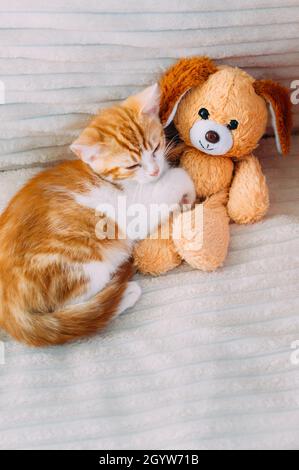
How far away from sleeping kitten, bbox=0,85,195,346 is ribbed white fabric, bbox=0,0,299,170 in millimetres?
79

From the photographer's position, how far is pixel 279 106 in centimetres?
124

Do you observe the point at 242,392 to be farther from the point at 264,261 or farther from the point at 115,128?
the point at 115,128

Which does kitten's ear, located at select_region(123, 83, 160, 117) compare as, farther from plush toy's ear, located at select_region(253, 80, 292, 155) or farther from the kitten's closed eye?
plush toy's ear, located at select_region(253, 80, 292, 155)

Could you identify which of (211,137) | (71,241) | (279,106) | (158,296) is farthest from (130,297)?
(279,106)

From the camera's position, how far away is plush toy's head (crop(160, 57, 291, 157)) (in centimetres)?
122

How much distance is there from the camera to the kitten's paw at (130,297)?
118cm

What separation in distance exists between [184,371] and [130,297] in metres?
0.21

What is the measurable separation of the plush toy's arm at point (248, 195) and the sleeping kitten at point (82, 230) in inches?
4.0

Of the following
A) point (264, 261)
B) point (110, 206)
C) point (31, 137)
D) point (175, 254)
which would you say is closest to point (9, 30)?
point (31, 137)

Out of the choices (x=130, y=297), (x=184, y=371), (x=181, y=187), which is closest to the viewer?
(x=184, y=371)

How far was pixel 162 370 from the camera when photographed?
3.54ft

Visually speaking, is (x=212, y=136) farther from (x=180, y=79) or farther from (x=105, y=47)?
(x=105, y=47)

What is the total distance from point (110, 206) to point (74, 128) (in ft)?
0.75

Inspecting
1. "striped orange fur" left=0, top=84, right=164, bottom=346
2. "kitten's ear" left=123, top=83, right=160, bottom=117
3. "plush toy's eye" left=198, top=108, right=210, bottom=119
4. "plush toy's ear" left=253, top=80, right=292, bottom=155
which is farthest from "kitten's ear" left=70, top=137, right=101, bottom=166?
"plush toy's ear" left=253, top=80, right=292, bottom=155
